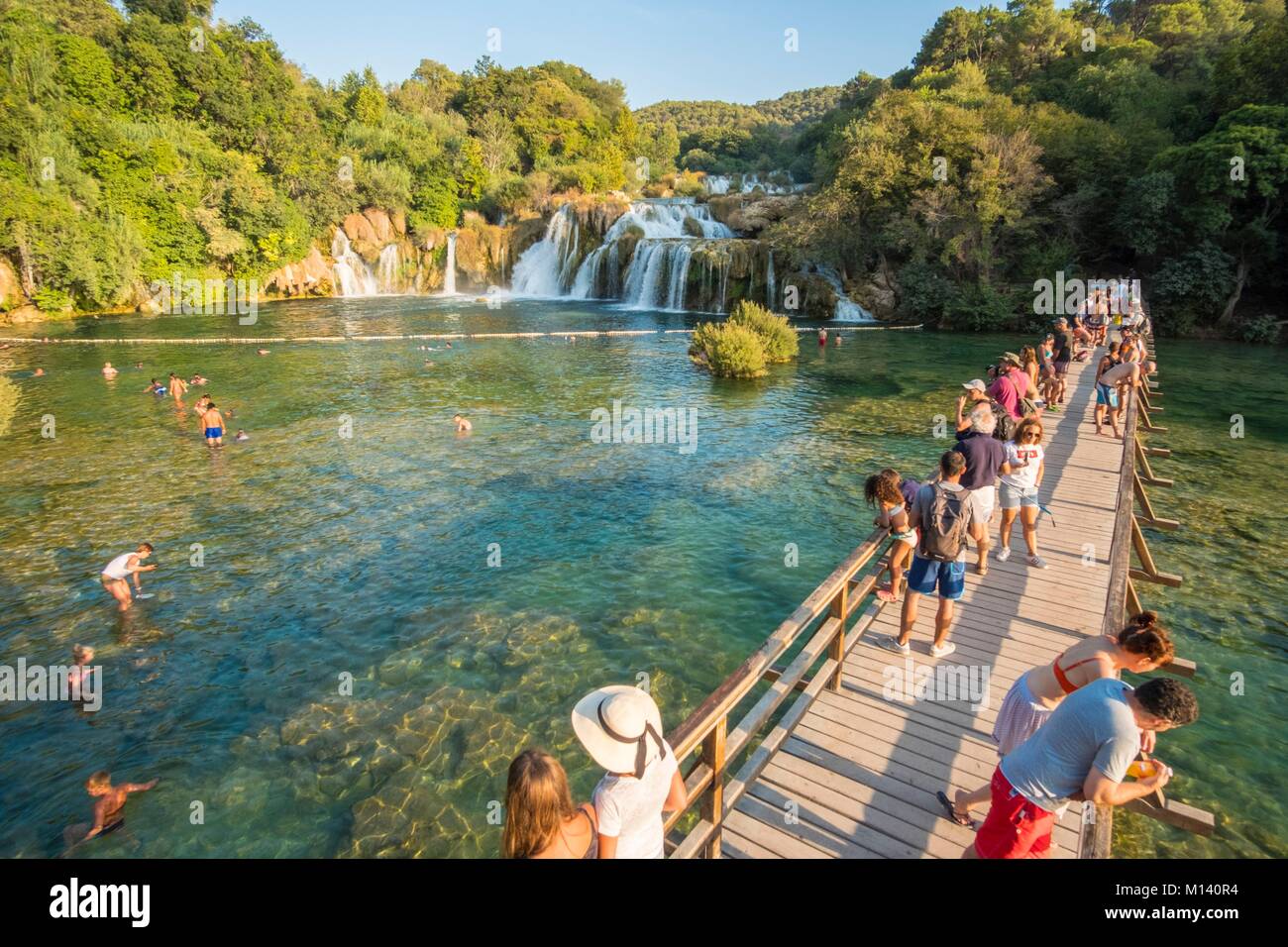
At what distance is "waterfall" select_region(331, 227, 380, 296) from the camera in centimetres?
5697

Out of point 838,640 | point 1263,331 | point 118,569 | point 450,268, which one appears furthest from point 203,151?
point 1263,331

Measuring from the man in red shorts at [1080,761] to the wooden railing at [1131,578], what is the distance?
75 centimetres

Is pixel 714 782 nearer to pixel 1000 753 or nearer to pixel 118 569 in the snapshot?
pixel 1000 753

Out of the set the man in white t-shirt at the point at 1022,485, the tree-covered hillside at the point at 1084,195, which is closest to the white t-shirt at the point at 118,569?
the man in white t-shirt at the point at 1022,485

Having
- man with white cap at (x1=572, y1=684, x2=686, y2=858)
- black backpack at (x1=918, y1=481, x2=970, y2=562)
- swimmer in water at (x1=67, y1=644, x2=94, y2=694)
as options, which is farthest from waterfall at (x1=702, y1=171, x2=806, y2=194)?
man with white cap at (x1=572, y1=684, x2=686, y2=858)

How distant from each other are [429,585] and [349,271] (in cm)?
5479

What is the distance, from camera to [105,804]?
6848 millimetres

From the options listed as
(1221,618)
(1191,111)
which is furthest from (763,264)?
(1221,618)

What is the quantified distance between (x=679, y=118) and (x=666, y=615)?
545ft

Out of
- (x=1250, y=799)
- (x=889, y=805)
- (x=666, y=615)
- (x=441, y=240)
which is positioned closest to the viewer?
(x=889, y=805)

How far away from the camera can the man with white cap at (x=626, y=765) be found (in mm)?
3342

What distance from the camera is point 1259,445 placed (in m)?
17.8
